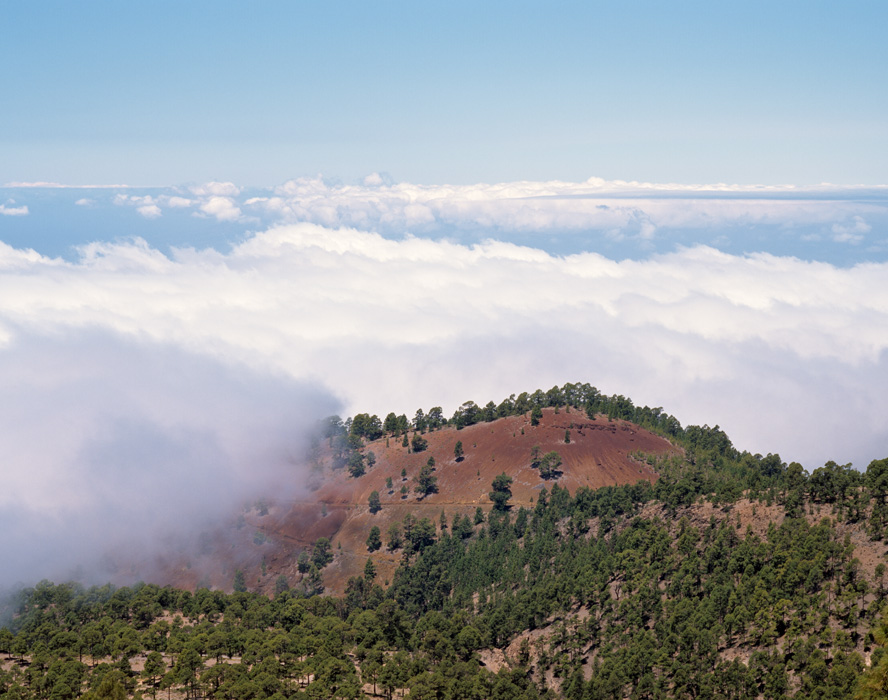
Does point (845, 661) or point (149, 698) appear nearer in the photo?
point (845, 661)

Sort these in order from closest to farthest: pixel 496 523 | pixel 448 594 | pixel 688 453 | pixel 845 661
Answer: pixel 845 661
pixel 448 594
pixel 496 523
pixel 688 453

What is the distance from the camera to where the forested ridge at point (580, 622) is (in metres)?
88.2

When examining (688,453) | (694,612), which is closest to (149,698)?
(694,612)

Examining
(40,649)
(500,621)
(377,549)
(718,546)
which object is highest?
(718,546)

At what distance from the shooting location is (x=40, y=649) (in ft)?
332

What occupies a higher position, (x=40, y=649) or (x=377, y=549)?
(x=40, y=649)

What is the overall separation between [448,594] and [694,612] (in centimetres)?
6333

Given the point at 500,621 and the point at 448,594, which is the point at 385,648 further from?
the point at 448,594

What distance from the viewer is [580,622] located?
117 meters

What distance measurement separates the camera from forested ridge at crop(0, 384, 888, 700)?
88.2 metres

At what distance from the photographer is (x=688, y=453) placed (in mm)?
198500

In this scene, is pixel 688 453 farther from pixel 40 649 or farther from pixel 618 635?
pixel 40 649

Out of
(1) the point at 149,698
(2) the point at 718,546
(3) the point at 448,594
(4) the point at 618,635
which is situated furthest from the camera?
(3) the point at 448,594

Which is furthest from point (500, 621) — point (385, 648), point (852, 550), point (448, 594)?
point (852, 550)
